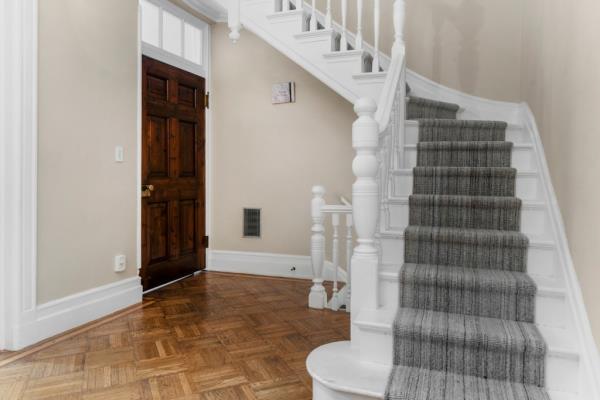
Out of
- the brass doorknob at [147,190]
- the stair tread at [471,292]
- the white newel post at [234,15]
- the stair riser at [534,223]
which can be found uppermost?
the white newel post at [234,15]

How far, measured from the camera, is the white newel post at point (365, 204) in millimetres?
1875

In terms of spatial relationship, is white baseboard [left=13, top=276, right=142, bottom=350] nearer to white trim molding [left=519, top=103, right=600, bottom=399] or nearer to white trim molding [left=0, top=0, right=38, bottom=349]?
white trim molding [left=0, top=0, right=38, bottom=349]

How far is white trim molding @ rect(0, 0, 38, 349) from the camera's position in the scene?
242 centimetres

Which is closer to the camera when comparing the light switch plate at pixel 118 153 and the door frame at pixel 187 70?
the light switch plate at pixel 118 153

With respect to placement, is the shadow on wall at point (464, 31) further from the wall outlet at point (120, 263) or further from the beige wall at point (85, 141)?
the wall outlet at point (120, 263)

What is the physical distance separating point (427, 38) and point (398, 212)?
2.10 metres

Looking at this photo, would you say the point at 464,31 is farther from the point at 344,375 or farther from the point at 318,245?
the point at 344,375

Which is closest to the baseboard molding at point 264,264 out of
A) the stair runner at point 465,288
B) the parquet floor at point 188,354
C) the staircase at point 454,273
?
the parquet floor at point 188,354

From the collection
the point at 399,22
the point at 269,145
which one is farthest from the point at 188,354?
the point at 399,22

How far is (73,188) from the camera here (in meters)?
2.84

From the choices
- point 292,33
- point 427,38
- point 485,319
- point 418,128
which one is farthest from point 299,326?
point 427,38

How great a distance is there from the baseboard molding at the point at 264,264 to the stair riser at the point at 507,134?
5.00ft

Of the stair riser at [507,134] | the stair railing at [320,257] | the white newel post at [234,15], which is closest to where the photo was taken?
the stair riser at [507,134]

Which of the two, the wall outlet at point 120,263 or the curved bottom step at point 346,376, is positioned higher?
the wall outlet at point 120,263
